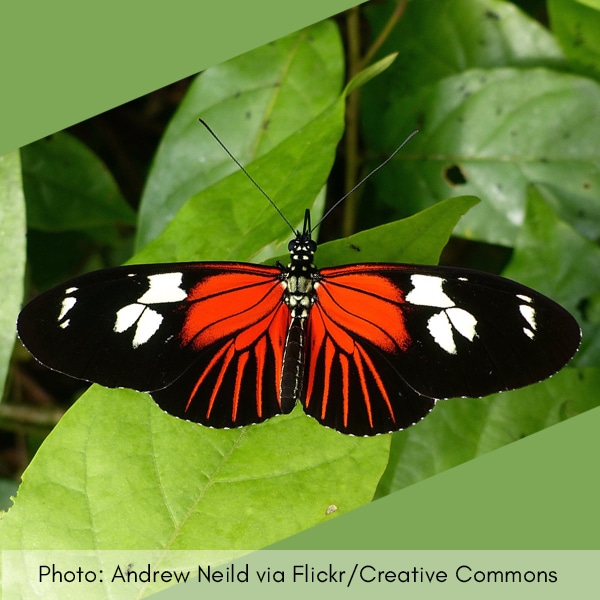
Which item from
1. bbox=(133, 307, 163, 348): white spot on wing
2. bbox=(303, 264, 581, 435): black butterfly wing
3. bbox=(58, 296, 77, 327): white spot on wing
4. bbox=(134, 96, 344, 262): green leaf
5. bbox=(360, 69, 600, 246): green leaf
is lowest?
bbox=(303, 264, 581, 435): black butterfly wing

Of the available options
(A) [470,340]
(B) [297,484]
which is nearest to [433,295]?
(A) [470,340]

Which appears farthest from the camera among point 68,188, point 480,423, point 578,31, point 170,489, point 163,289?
point 68,188

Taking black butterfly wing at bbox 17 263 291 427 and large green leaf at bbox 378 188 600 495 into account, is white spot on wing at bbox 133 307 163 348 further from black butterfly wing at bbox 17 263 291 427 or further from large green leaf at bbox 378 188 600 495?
large green leaf at bbox 378 188 600 495

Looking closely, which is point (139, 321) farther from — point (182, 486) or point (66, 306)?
point (182, 486)

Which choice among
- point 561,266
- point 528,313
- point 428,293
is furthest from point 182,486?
point 561,266

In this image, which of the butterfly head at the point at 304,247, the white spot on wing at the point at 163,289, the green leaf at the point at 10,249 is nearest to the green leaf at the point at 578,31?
the butterfly head at the point at 304,247

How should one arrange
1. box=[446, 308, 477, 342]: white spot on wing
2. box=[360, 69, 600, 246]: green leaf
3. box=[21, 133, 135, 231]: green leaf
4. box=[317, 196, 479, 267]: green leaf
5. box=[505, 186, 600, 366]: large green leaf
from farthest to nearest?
box=[21, 133, 135, 231]: green leaf → box=[360, 69, 600, 246]: green leaf → box=[505, 186, 600, 366]: large green leaf → box=[446, 308, 477, 342]: white spot on wing → box=[317, 196, 479, 267]: green leaf

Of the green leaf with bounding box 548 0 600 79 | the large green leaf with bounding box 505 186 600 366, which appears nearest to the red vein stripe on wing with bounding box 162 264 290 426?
the large green leaf with bounding box 505 186 600 366
